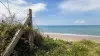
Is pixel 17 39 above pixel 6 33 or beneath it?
beneath

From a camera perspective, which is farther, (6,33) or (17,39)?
(6,33)

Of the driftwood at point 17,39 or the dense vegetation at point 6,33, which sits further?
the dense vegetation at point 6,33

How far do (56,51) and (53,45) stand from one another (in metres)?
1.28

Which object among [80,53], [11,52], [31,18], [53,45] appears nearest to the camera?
[11,52]

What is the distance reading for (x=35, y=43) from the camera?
9547 mm

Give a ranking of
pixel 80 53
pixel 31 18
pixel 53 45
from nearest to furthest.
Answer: pixel 80 53 < pixel 31 18 < pixel 53 45

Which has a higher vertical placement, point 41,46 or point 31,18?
point 31,18

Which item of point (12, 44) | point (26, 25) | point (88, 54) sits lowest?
point (88, 54)

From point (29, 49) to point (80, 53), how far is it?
204cm

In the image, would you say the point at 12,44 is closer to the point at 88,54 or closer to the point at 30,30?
the point at 30,30

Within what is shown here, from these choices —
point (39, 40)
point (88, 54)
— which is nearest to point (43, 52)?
point (39, 40)

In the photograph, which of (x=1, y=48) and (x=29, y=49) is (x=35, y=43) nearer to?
(x=29, y=49)

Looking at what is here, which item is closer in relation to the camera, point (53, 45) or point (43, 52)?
point (43, 52)

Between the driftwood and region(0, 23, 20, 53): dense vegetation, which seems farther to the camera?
region(0, 23, 20, 53): dense vegetation
